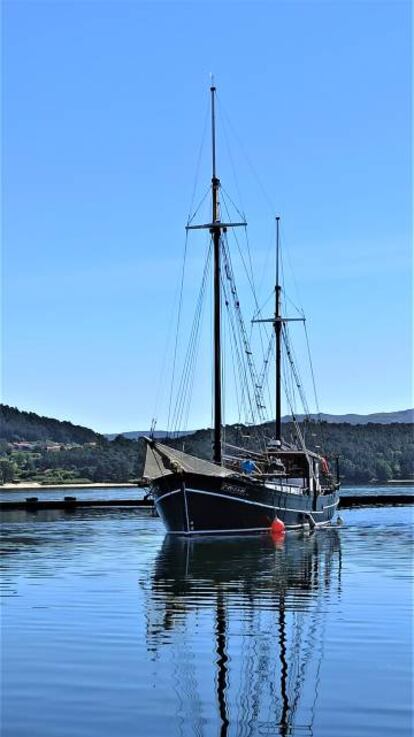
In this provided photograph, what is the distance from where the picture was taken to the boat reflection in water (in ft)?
67.4

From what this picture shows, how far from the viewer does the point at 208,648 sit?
89.8 feet

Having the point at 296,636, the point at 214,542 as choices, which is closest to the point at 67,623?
the point at 296,636

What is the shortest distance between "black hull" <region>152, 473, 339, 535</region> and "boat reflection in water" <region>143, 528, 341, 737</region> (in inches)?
494

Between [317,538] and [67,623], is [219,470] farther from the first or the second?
[67,623]

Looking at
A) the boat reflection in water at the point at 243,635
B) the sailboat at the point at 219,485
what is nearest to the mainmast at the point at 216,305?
the sailboat at the point at 219,485

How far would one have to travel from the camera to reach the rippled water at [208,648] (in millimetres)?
20250

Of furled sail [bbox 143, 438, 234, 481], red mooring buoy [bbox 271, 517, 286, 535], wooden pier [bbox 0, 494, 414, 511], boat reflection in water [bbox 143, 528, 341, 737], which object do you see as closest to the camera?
boat reflection in water [bbox 143, 528, 341, 737]

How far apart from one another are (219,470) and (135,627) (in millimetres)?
40083

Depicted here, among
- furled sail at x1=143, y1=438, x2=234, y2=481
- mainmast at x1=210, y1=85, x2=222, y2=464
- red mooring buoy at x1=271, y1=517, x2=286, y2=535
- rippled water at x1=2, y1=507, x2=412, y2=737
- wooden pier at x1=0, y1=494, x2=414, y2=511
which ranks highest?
mainmast at x1=210, y1=85, x2=222, y2=464

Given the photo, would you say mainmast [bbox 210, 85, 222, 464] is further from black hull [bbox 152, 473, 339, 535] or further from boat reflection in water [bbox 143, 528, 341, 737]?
boat reflection in water [bbox 143, 528, 341, 737]

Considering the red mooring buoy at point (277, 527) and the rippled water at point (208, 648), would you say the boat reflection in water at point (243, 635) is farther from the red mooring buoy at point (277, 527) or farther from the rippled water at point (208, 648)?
the red mooring buoy at point (277, 527)

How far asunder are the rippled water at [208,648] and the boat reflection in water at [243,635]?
5cm

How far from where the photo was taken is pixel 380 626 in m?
31.4

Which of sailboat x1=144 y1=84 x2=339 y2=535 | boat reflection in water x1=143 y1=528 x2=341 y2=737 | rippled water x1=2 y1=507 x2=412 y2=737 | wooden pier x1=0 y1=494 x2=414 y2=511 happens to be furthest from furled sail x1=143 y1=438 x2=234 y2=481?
wooden pier x1=0 y1=494 x2=414 y2=511
